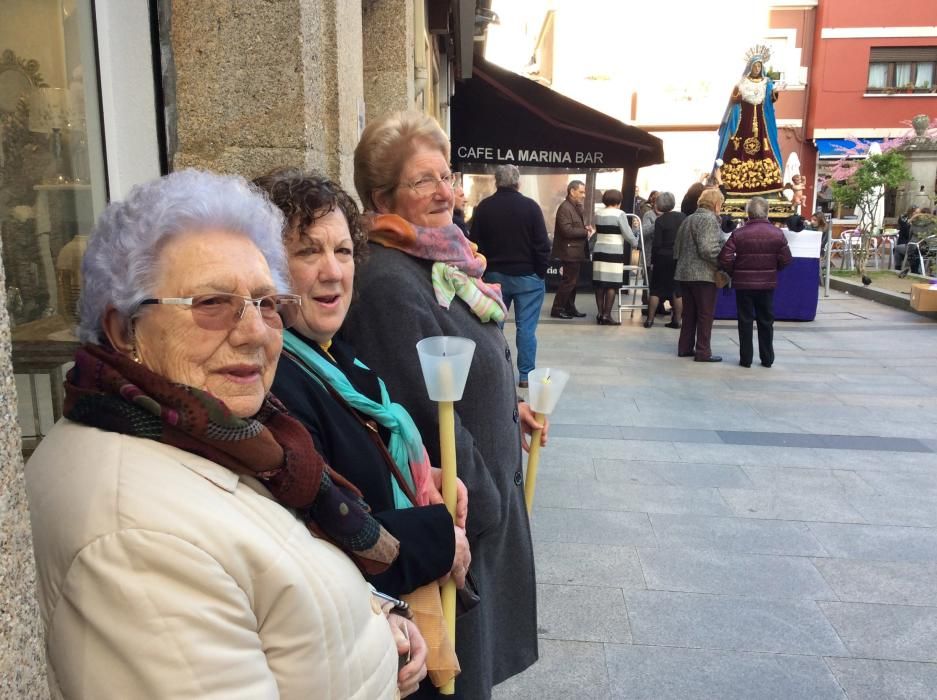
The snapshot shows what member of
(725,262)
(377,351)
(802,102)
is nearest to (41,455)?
(377,351)

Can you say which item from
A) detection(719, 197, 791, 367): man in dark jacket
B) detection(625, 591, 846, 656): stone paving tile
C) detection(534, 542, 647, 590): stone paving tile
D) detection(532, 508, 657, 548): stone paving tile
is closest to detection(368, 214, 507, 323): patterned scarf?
detection(625, 591, 846, 656): stone paving tile

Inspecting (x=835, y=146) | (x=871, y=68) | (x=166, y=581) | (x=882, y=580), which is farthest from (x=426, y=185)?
(x=871, y=68)

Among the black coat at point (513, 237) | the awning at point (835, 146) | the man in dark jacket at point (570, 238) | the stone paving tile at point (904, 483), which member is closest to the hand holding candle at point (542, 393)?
the stone paving tile at point (904, 483)

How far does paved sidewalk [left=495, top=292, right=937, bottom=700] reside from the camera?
8.72 ft

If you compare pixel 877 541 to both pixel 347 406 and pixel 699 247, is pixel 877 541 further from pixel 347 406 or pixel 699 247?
pixel 699 247

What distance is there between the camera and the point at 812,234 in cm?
1023

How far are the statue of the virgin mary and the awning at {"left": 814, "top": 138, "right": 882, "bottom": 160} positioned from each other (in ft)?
55.9

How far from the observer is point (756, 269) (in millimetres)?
7430

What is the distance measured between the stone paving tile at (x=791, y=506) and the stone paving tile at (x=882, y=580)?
49cm

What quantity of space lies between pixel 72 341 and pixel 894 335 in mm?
10067

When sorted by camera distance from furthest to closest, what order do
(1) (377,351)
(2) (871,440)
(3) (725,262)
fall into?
(3) (725,262) → (2) (871,440) → (1) (377,351)

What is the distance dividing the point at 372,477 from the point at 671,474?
3451 mm

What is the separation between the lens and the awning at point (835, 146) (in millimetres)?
26138

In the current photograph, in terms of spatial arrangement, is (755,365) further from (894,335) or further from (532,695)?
(532,695)
